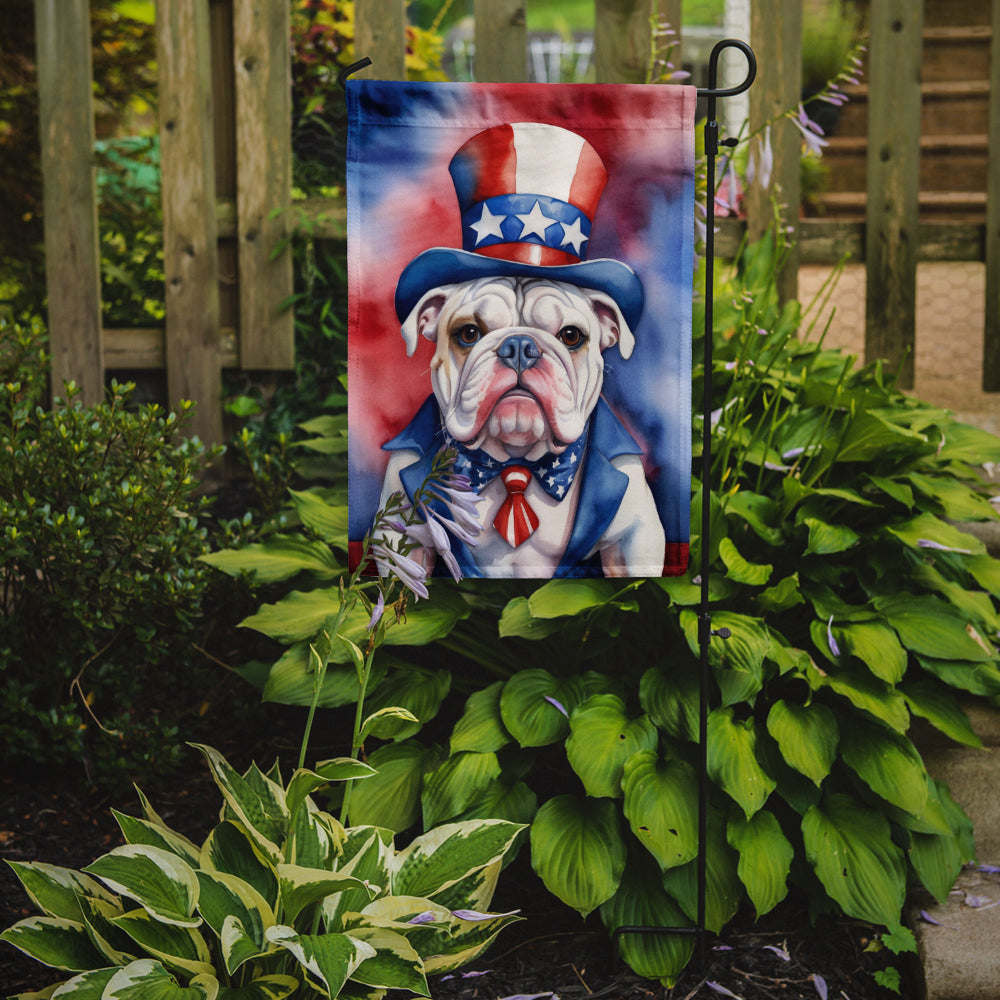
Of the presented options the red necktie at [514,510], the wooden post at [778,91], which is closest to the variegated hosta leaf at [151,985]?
the red necktie at [514,510]

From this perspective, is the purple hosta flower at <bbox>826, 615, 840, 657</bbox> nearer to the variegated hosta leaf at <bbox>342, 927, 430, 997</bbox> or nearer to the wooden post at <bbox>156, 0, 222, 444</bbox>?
the variegated hosta leaf at <bbox>342, 927, 430, 997</bbox>

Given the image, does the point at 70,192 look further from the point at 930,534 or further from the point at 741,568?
the point at 930,534

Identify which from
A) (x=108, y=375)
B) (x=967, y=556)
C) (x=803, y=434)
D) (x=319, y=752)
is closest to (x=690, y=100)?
(x=803, y=434)

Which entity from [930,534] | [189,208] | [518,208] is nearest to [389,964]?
[518,208]

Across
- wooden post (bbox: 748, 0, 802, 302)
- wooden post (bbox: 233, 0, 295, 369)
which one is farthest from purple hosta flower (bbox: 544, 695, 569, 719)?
wooden post (bbox: 748, 0, 802, 302)

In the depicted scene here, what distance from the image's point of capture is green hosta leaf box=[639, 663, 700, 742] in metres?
1.92

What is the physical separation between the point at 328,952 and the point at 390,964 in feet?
0.41

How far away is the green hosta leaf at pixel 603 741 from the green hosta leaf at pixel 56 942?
83 cm

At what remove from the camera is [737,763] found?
186cm

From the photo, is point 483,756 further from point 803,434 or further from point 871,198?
point 871,198

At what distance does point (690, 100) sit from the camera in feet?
5.71

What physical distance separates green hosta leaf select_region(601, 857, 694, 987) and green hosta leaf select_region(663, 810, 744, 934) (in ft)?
0.11

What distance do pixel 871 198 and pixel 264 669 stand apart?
2494 millimetres

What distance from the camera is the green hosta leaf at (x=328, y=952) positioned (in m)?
1.35
